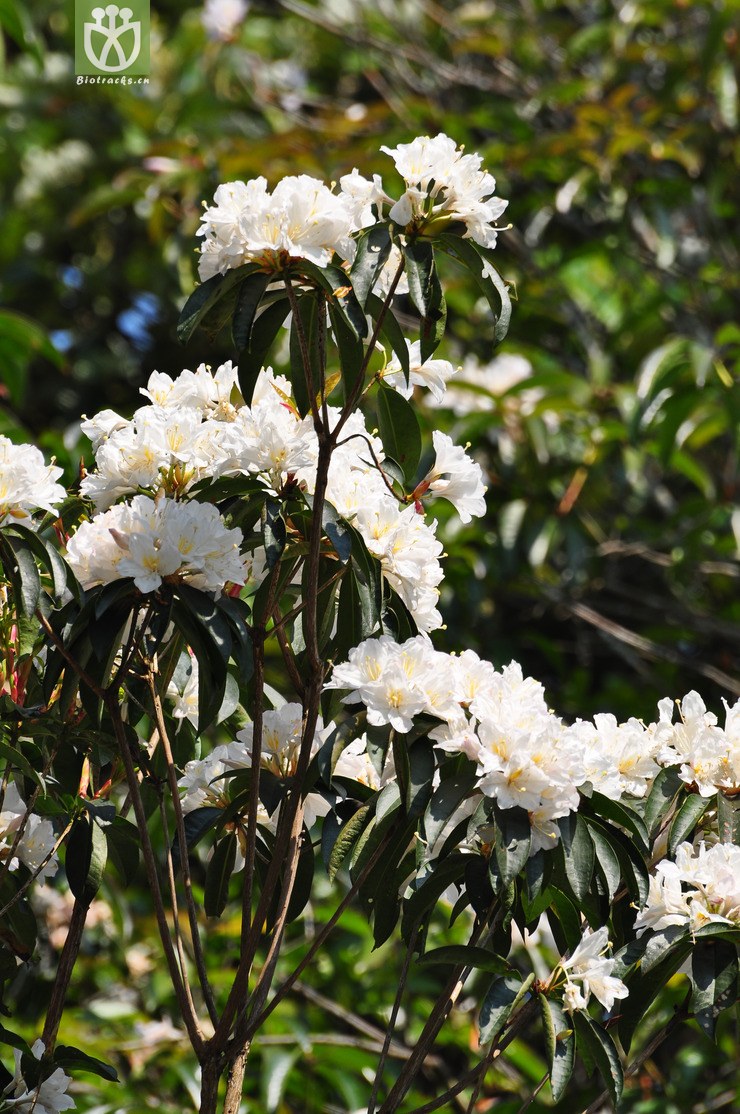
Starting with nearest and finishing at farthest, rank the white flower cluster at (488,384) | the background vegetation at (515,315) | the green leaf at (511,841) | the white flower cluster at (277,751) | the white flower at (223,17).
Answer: the green leaf at (511,841), the white flower cluster at (277,751), the background vegetation at (515,315), the white flower cluster at (488,384), the white flower at (223,17)

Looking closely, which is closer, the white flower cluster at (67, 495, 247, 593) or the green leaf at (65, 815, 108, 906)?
the white flower cluster at (67, 495, 247, 593)

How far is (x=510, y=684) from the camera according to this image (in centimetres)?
113

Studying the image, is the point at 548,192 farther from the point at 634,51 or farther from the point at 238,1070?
the point at 238,1070

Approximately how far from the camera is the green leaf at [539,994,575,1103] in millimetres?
1088

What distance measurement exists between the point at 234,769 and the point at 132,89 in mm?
4005

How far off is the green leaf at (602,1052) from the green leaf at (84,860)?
20.0 inches

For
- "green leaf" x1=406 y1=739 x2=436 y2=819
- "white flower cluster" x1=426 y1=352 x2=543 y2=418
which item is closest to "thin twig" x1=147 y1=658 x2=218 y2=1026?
"green leaf" x1=406 y1=739 x2=436 y2=819

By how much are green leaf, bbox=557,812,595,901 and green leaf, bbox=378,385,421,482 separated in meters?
0.39

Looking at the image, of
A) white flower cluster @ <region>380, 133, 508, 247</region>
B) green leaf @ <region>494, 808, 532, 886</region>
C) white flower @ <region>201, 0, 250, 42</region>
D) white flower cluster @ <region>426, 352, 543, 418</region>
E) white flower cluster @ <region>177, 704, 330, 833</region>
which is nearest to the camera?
green leaf @ <region>494, 808, 532, 886</region>

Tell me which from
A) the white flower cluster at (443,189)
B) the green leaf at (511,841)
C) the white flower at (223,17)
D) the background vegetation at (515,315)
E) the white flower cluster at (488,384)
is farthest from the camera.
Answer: the white flower at (223,17)

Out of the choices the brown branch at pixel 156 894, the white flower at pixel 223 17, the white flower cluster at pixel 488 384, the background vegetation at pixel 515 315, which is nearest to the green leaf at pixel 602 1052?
the brown branch at pixel 156 894

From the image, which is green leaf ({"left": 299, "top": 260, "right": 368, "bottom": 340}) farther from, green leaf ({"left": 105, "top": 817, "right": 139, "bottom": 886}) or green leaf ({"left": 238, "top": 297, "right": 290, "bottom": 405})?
green leaf ({"left": 105, "top": 817, "right": 139, "bottom": 886})

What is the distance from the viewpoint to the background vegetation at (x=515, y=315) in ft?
8.52

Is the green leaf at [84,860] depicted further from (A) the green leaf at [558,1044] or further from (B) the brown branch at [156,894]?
(A) the green leaf at [558,1044]
